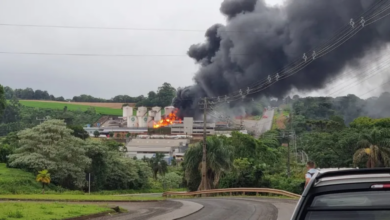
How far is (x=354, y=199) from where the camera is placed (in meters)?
4.25

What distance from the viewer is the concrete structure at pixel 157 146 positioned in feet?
388

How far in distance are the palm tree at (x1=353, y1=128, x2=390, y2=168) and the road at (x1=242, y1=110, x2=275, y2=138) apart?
68.1 meters

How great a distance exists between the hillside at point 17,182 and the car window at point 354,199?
39.5m

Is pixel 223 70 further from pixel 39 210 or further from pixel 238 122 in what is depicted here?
pixel 39 210

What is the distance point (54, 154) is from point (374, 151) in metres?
31.2

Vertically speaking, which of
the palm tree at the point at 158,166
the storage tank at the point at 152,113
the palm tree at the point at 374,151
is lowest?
the palm tree at the point at 158,166

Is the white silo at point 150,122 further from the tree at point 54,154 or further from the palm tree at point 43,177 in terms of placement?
the palm tree at point 43,177

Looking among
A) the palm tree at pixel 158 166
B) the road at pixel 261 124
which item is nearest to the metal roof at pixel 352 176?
the palm tree at pixel 158 166

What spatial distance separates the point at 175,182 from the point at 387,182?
73.6m

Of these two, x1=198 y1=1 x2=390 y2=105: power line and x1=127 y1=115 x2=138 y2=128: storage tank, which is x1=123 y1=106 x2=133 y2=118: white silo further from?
x1=198 y1=1 x2=390 y2=105: power line

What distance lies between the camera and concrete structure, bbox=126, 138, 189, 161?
118 metres

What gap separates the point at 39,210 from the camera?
1889 cm

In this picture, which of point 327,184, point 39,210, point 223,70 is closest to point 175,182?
point 223,70

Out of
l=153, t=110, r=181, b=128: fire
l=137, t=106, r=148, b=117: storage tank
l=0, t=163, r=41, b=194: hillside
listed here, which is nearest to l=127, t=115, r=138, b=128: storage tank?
l=137, t=106, r=148, b=117: storage tank
